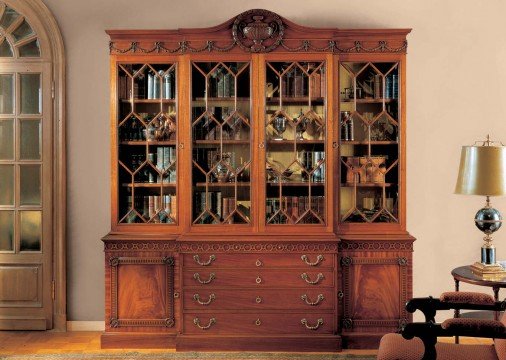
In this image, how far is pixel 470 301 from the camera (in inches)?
147

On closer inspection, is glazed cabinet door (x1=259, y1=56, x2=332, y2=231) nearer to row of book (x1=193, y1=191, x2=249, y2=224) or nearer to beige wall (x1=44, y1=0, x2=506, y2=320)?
row of book (x1=193, y1=191, x2=249, y2=224)

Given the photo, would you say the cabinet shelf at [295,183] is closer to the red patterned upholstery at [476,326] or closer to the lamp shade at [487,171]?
the lamp shade at [487,171]

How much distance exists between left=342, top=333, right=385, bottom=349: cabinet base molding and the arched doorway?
7.35 feet

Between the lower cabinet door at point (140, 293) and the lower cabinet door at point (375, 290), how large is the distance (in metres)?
1.26

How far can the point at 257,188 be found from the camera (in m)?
4.88

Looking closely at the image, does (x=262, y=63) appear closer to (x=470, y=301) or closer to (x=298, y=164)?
(x=298, y=164)

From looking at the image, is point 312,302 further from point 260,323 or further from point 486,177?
point 486,177

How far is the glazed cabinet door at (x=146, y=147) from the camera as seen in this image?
497 centimetres

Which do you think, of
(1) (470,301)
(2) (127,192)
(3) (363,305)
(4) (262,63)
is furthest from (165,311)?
(1) (470,301)

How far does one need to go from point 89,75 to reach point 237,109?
1.30 metres

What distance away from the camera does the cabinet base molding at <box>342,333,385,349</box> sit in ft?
16.1

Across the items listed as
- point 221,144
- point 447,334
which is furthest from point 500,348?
point 221,144

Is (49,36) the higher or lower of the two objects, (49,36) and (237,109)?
the higher

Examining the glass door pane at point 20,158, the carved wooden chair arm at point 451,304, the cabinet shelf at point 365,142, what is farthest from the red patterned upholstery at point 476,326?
the glass door pane at point 20,158
